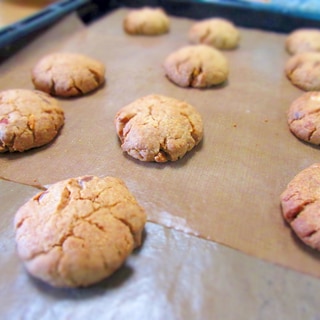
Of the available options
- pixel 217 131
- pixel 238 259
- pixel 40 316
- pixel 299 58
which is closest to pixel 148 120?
pixel 217 131

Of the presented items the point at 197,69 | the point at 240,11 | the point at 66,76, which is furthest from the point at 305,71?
the point at 66,76

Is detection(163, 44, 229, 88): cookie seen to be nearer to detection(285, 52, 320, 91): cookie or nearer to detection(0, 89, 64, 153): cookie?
detection(285, 52, 320, 91): cookie

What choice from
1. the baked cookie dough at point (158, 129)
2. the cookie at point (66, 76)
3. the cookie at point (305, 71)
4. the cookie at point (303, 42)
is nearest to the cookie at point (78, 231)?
the baked cookie dough at point (158, 129)

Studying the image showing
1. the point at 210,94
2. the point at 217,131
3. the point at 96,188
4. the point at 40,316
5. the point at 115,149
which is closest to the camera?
the point at 40,316

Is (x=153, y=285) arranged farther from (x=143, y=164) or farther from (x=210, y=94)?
(x=210, y=94)

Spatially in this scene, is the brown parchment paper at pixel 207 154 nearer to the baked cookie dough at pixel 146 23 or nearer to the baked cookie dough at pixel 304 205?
the baked cookie dough at pixel 304 205
